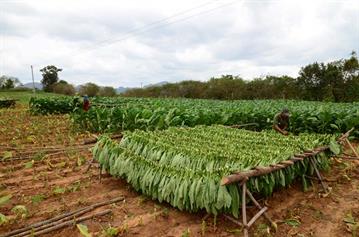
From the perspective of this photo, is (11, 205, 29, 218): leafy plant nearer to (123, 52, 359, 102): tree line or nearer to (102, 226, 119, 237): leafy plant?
(102, 226, 119, 237): leafy plant

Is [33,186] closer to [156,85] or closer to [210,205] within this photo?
[210,205]

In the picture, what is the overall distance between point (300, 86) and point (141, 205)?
95.5 feet

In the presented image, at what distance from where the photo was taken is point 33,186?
6215 mm

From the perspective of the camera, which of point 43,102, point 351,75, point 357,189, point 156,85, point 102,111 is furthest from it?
point 156,85

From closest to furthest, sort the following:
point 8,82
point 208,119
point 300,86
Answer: point 208,119 → point 300,86 → point 8,82

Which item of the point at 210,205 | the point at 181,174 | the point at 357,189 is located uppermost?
the point at 181,174

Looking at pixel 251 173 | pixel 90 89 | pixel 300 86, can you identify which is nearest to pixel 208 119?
pixel 251 173

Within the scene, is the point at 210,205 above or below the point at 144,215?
above

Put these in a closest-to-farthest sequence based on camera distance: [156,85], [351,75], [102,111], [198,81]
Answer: [102,111] → [351,75] → [198,81] → [156,85]

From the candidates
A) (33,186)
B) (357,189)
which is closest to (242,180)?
(357,189)

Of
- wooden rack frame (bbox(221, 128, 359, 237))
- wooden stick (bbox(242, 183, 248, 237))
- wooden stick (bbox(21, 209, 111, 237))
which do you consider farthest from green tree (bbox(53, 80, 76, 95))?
wooden stick (bbox(242, 183, 248, 237))

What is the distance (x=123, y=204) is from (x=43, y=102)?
17236mm

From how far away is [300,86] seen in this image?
31.6 metres

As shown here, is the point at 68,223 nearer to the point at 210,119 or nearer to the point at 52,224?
the point at 52,224
